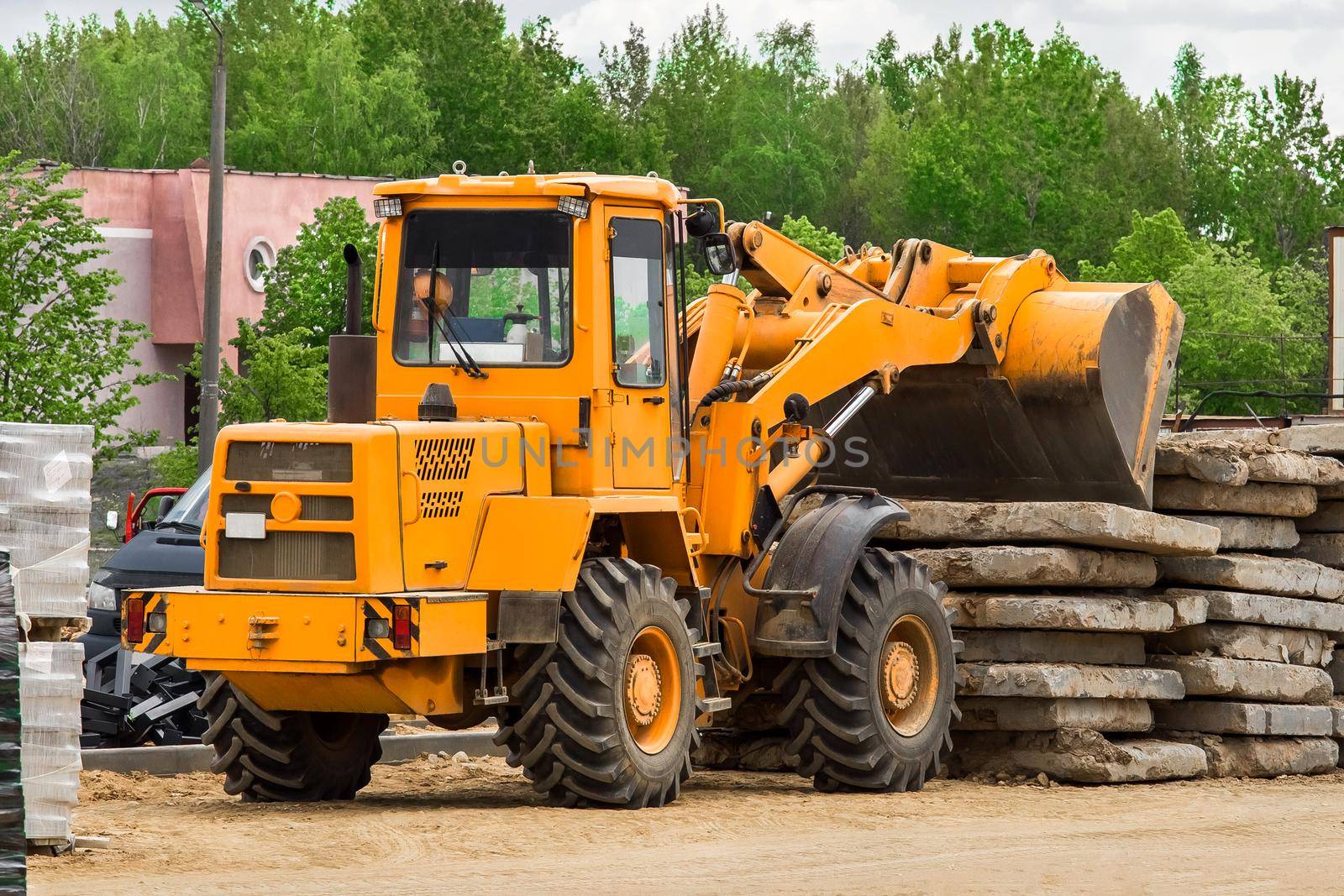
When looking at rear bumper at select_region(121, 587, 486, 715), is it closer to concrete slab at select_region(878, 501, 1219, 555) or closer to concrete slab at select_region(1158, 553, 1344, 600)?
concrete slab at select_region(878, 501, 1219, 555)

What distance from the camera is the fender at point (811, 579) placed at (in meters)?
11.4

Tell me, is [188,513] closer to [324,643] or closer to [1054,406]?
[324,643]

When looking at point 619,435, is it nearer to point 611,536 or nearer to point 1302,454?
point 611,536

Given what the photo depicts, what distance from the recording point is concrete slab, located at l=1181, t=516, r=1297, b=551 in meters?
13.9

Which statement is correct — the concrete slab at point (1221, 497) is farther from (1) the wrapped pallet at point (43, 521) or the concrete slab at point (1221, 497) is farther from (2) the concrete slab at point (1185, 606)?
(1) the wrapped pallet at point (43, 521)

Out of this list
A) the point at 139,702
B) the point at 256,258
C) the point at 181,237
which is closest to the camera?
the point at 139,702

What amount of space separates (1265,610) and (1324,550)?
1349mm

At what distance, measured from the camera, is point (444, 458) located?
10133 millimetres

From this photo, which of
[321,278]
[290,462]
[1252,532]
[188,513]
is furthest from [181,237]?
[290,462]

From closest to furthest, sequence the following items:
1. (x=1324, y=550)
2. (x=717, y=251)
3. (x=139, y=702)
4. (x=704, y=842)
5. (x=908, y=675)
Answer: (x=704, y=842) < (x=717, y=251) < (x=908, y=675) < (x=139, y=702) < (x=1324, y=550)

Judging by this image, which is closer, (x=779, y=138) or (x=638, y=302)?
(x=638, y=302)

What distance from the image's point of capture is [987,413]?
1373cm

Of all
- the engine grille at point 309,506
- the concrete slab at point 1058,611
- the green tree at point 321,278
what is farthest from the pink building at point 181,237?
the engine grille at point 309,506

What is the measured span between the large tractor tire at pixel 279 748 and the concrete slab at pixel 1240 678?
5572 mm
